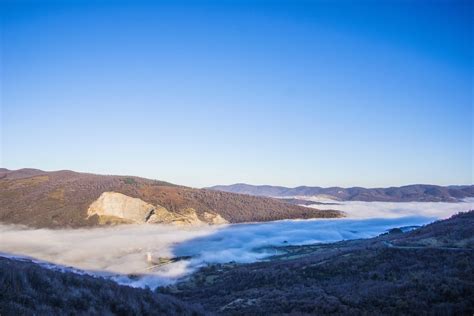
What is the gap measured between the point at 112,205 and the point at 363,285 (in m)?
81.9

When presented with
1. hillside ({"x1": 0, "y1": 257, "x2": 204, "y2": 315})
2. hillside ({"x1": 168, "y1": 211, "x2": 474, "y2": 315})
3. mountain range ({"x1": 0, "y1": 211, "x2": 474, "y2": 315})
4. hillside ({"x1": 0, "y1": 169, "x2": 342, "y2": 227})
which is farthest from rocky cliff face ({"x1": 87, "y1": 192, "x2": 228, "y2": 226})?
hillside ({"x1": 0, "y1": 257, "x2": 204, "y2": 315})

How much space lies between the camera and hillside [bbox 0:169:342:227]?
9012 centimetres

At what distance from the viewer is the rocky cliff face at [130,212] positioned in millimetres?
91875

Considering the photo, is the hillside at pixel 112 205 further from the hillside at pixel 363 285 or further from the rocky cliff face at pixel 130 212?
the hillside at pixel 363 285

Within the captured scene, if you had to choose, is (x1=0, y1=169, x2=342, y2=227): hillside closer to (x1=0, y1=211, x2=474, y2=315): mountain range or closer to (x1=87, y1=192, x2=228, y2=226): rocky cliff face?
(x1=87, y1=192, x2=228, y2=226): rocky cliff face

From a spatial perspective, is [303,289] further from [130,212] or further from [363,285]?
[130,212]

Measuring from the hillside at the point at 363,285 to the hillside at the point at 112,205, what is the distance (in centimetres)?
5884

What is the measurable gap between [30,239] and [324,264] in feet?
196

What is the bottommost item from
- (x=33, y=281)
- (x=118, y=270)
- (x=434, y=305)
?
(x=118, y=270)

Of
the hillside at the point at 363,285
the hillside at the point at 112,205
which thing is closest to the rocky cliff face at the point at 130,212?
the hillside at the point at 112,205

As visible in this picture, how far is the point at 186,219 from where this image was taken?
95.5 m

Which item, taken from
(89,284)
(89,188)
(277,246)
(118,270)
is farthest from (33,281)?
(89,188)

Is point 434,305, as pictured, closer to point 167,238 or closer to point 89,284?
point 89,284

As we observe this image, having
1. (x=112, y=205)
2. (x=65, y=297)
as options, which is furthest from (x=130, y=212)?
(x=65, y=297)
